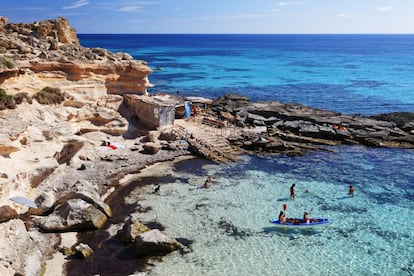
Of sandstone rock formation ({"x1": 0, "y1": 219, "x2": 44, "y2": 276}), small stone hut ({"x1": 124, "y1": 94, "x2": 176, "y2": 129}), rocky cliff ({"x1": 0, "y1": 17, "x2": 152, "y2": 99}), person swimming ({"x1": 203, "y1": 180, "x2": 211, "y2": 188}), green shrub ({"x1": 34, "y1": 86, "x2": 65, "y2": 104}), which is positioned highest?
rocky cliff ({"x1": 0, "y1": 17, "x2": 152, "y2": 99})

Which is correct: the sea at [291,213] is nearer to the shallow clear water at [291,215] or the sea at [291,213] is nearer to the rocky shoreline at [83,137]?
the shallow clear water at [291,215]

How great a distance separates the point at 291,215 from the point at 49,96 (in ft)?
62.9

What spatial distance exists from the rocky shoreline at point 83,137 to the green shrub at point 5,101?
10 cm

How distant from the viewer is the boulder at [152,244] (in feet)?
57.0

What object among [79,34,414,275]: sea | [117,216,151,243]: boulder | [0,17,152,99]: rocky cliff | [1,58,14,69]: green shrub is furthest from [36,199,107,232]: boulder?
[1,58,14,69]: green shrub

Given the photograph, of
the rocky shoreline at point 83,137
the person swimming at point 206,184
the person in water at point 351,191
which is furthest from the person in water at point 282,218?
the person in water at point 351,191

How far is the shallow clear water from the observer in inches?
665

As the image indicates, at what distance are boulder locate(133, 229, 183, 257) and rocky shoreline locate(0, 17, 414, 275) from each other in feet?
0.15

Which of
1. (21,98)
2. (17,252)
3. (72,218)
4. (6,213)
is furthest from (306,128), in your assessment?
(17,252)

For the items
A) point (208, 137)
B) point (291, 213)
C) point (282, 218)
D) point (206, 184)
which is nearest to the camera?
point (282, 218)

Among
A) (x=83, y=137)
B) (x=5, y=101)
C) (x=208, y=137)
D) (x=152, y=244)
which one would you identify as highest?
(x=5, y=101)

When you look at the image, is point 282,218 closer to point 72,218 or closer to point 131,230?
point 131,230

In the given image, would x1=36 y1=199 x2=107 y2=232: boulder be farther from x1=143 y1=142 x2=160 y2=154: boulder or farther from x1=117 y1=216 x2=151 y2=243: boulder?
x1=143 y1=142 x2=160 y2=154: boulder

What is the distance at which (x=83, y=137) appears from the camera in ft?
96.6
